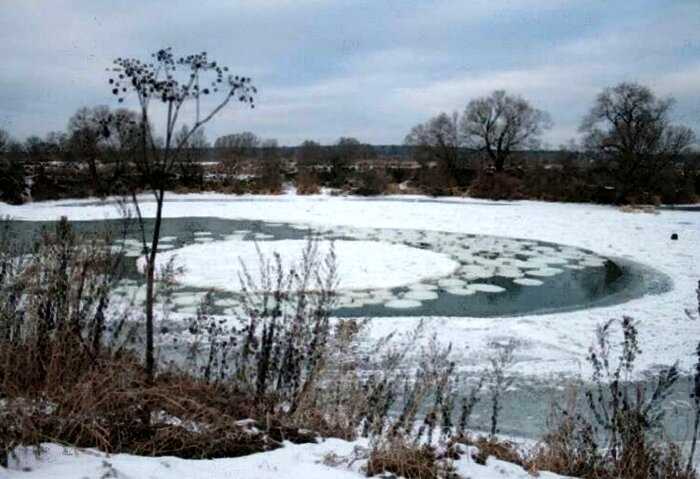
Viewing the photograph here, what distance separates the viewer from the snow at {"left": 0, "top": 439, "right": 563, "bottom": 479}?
8.08 feet

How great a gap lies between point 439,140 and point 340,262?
117ft

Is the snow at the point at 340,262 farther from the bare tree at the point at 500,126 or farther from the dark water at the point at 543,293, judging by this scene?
the bare tree at the point at 500,126

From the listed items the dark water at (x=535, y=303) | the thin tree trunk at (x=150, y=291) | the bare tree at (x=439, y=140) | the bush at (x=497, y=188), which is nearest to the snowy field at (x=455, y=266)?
the dark water at (x=535, y=303)

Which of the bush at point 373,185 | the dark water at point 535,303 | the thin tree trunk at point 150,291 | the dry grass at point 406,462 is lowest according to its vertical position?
the dark water at point 535,303

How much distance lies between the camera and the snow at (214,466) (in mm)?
2463

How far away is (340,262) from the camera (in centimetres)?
1175

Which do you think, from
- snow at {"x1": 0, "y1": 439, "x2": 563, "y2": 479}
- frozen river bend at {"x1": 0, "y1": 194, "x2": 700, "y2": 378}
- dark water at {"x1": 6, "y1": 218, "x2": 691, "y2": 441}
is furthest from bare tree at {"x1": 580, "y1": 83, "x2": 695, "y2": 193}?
snow at {"x1": 0, "y1": 439, "x2": 563, "y2": 479}

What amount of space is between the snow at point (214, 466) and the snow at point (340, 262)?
20.0 ft

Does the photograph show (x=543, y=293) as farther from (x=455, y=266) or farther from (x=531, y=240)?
(x=531, y=240)

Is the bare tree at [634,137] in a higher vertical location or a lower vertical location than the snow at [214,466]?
higher

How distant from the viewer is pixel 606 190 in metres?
31.1

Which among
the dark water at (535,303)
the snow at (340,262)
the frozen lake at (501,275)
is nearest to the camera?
the dark water at (535,303)

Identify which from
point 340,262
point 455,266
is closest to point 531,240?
point 455,266

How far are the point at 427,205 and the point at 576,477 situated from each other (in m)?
23.9
